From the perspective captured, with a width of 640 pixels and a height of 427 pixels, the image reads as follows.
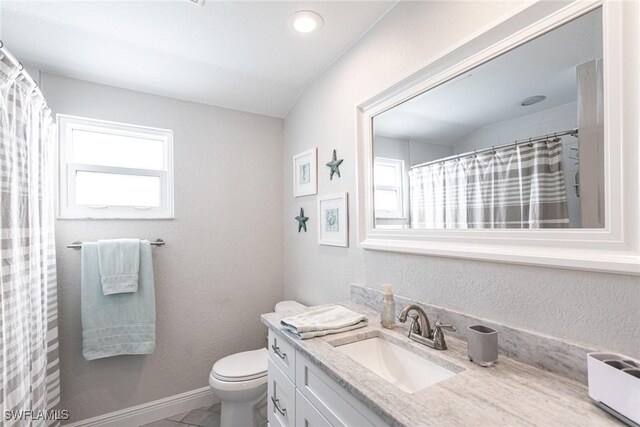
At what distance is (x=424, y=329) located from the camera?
43.9 inches

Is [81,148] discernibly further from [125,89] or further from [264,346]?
[264,346]

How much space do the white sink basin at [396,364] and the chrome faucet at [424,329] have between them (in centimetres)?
6

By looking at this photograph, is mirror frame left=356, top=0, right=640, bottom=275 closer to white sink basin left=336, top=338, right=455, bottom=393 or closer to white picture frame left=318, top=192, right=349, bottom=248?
white sink basin left=336, top=338, right=455, bottom=393

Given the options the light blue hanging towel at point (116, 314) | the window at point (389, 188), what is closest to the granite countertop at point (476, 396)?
the window at point (389, 188)

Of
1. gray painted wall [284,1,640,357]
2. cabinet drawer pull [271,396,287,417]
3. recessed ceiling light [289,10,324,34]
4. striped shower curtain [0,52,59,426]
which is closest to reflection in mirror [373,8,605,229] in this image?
gray painted wall [284,1,640,357]

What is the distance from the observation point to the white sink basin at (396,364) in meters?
1.02

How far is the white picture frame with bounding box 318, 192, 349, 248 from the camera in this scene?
172cm

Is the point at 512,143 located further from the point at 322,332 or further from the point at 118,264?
the point at 118,264

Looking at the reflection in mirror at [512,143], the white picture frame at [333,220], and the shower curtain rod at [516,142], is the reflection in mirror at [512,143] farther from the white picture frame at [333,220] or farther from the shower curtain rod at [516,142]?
the white picture frame at [333,220]

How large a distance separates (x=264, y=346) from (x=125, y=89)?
86.8 inches

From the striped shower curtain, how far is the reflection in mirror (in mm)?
1587

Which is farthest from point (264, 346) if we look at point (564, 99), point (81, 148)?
point (564, 99)

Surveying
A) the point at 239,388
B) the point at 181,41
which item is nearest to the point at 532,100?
the point at 181,41

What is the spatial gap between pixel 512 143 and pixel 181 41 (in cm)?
176
